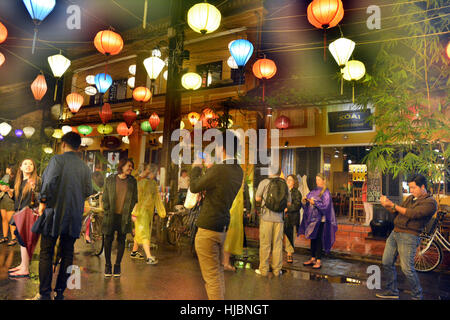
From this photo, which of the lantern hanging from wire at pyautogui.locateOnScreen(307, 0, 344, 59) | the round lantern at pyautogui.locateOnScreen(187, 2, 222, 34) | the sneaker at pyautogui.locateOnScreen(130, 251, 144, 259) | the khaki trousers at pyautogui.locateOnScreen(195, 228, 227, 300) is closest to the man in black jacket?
the khaki trousers at pyautogui.locateOnScreen(195, 228, 227, 300)

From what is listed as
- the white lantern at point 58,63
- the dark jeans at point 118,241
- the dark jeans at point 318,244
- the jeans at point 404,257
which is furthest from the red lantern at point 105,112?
the jeans at point 404,257

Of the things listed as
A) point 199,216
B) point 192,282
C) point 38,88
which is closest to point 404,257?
point 199,216

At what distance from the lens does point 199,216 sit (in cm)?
347

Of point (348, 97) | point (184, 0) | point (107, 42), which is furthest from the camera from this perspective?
point (348, 97)

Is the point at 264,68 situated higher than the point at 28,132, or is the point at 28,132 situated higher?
the point at 264,68

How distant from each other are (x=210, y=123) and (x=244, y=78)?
132 inches

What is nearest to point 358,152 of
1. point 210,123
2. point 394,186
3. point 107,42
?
point 394,186

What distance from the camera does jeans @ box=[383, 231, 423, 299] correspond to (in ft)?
14.6

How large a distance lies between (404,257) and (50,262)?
5.02 metres

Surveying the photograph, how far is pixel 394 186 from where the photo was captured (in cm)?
1184

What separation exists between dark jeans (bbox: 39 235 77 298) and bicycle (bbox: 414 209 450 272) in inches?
274

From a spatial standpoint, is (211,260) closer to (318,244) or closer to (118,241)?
(118,241)
